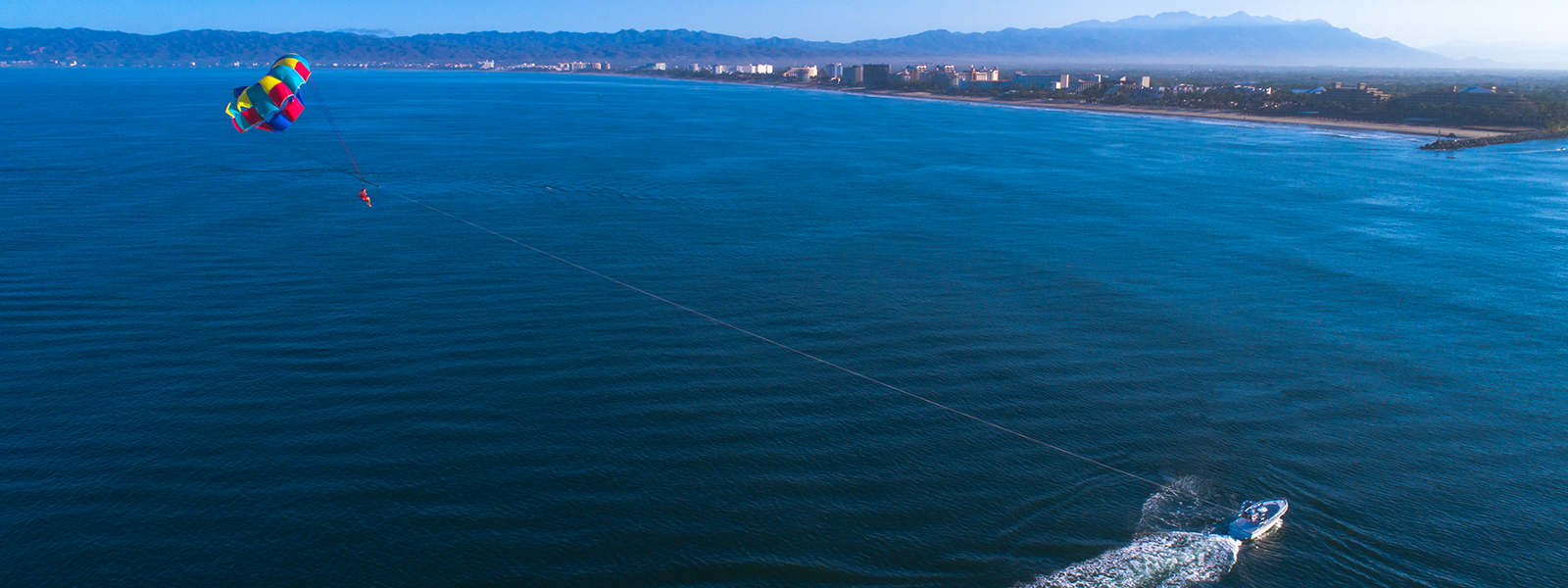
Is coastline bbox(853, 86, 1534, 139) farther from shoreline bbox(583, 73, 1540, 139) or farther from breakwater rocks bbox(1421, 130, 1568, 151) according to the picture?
breakwater rocks bbox(1421, 130, 1568, 151)

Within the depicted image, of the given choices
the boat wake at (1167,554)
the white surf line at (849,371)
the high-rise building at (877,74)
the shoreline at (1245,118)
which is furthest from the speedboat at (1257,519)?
the high-rise building at (877,74)

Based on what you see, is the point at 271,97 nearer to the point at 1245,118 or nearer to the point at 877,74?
the point at 1245,118

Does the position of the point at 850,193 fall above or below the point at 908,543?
above

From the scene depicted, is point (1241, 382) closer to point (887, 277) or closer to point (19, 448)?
point (887, 277)

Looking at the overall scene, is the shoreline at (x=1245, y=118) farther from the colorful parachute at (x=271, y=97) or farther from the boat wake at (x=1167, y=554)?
the colorful parachute at (x=271, y=97)

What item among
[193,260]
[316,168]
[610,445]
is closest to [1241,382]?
[610,445]

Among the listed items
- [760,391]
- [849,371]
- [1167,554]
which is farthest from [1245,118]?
[1167,554]

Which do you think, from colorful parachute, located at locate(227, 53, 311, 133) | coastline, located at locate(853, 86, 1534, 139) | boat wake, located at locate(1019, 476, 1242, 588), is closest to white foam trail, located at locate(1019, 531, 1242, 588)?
boat wake, located at locate(1019, 476, 1242, 588)

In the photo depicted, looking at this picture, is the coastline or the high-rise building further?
the high-rise building
